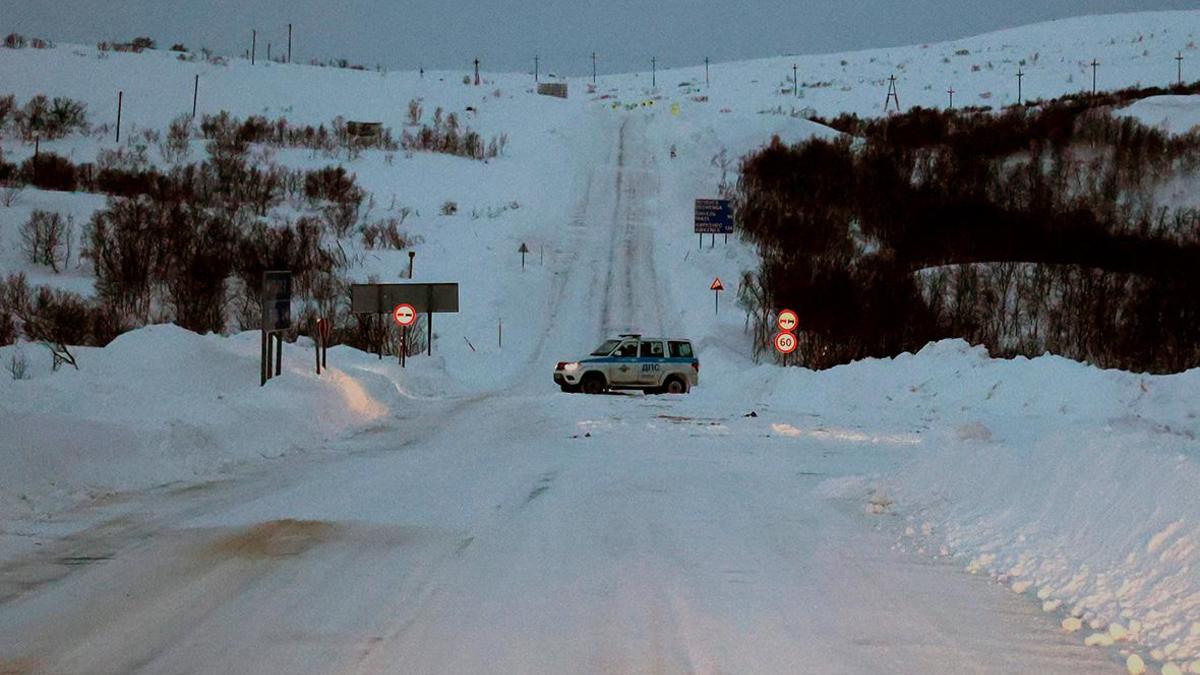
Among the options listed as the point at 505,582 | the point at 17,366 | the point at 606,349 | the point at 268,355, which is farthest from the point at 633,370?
the point at 505,582

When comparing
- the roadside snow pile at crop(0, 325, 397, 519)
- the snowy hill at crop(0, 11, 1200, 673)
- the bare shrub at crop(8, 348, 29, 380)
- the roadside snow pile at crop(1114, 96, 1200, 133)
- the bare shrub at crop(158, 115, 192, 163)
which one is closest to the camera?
the snowy hill at crop(0, 11, 1200, 673)

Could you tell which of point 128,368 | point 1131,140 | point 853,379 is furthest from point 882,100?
point 128,368

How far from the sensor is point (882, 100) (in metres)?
105

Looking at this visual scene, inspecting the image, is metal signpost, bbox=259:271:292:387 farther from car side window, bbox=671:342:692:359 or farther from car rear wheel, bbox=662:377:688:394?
car side window, bbox=671:342:692:359

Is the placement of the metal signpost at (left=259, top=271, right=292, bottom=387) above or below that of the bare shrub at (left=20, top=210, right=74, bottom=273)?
below

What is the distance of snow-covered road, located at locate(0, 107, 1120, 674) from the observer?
22.2 feet

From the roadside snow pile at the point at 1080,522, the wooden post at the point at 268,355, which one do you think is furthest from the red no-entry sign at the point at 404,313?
the roadside snow pile at the point at 1080,522

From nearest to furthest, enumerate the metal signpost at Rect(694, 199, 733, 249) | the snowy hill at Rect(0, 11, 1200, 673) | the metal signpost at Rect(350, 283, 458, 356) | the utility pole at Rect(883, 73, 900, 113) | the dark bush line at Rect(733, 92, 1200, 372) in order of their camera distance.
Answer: the snowy hill at Rect(0, 11, 1200, 673) < the metal signpost at Rect(350, 283, 458, 356) < the dark bush line at Rect(733, 92, 1200, 372) < the metal signpost at Rect(694, 199, 733, 249) < the utility pole at Rect(883, 73, 900, 113)

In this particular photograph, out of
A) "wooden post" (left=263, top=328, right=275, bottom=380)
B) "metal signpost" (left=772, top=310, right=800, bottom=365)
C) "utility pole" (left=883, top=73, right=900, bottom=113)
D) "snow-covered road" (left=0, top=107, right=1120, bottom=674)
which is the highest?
"utility pole" (left=883, top=73, right=900, bottom=113)

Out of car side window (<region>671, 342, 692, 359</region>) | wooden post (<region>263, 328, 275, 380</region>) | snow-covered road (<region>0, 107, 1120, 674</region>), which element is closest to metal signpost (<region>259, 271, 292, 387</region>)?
wooden post (<region>263, 328, 275, 380</region>)

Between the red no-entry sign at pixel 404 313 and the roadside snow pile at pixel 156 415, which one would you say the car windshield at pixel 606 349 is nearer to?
the roadside snow pile at pixel 156 415

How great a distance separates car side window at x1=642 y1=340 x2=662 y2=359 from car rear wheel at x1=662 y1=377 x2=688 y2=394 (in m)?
0.76

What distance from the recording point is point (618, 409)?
27.2 metres

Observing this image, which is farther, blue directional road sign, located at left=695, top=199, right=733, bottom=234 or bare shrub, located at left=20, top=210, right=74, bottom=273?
blue directional road sign, located at left=695, top=199, right=733, bottom=234
